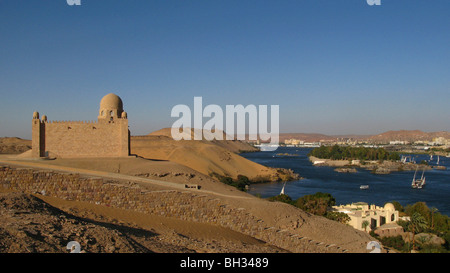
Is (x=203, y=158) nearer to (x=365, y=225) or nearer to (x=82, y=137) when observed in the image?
(x=82, y=137)

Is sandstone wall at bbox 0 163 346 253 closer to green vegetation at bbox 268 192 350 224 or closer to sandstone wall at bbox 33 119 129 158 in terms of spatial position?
green vegetation at bbox 268 192 350 224

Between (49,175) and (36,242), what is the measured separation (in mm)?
5645

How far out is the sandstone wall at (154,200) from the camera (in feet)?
31.7

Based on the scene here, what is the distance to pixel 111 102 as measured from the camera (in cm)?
1836

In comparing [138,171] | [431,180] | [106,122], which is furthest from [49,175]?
[431,180]

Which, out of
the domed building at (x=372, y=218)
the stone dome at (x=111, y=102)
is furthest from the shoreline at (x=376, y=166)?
the stone dome at (x=111, y=102)

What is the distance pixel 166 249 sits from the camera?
5.98 m

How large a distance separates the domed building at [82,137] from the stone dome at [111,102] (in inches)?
9.4

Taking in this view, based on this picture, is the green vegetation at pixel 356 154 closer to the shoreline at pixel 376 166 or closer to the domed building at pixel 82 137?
the shoreline at pixel 376 166

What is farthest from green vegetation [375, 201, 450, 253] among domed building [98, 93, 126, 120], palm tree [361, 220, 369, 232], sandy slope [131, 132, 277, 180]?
sandy slope [131, 132, 277, 180]

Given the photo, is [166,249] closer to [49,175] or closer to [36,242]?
[36,242]

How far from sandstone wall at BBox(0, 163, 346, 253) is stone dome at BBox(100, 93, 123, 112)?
8.89 meters

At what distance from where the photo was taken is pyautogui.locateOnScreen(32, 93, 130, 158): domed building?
16.4 m

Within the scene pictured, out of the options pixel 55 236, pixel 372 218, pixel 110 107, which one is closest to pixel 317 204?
pixel 372 218
